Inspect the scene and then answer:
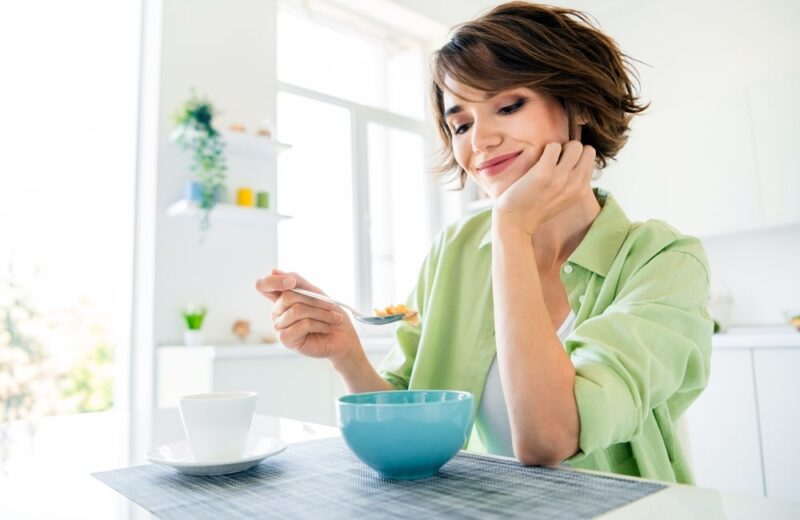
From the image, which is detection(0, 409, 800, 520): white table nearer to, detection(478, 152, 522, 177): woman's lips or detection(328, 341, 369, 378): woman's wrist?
detection(328, 341, 369, 378): woman's wrist

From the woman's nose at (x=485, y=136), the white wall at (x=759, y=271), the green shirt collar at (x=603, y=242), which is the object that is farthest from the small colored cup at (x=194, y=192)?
the white wall at (x=759, y=271)

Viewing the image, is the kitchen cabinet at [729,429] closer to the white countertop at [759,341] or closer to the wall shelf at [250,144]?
the white countertop at [759,341]

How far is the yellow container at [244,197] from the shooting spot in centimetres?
295

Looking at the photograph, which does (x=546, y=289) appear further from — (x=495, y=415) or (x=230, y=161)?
(x=230, y=161)

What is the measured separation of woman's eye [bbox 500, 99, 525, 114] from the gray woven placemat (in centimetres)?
60

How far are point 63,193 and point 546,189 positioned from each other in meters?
2.70

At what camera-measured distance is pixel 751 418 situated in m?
2.44

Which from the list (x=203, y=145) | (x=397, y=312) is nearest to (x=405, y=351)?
(x=397, y=312)

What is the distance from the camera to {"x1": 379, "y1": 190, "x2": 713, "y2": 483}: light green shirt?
2.39 feet

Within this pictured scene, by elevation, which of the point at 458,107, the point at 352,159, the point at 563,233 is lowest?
the point at 563,233

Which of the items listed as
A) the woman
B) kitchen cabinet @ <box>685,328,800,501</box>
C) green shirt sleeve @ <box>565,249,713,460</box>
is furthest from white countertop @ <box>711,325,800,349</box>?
green shirt sleeve @ <box>565,249,713,460</box>

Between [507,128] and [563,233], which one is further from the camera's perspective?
[563,233]

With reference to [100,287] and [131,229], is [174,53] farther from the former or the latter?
[100,287]

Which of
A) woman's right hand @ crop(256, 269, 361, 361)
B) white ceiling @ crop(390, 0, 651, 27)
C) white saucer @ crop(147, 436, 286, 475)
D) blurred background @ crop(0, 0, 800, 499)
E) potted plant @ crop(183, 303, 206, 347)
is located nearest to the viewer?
white saucer @ crop(147, 436, 286, 475)
